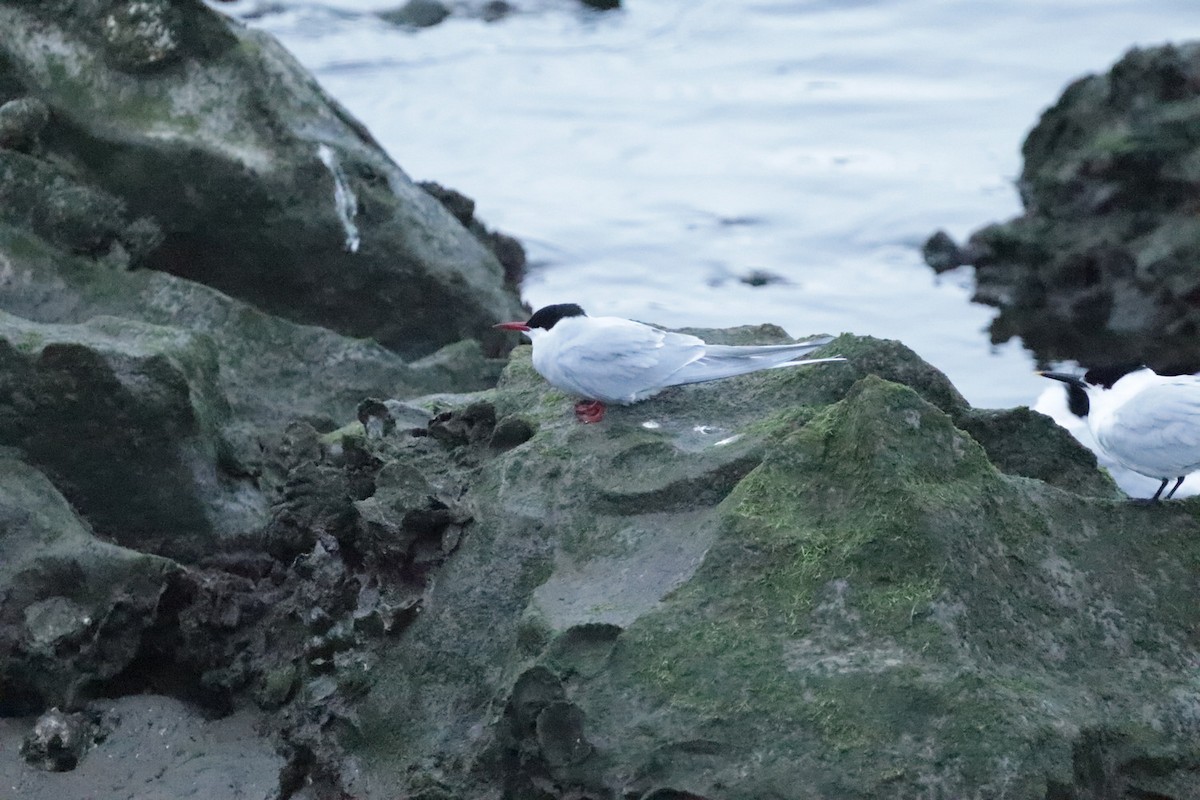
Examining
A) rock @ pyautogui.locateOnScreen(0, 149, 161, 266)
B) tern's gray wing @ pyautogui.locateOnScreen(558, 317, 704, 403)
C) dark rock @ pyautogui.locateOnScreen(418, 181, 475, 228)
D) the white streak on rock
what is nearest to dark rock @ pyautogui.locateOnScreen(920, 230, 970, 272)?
dark rock @ pyautogui.locateOnScreen(418, 181, 475, 228)

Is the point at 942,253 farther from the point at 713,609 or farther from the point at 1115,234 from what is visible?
the point at 713,609

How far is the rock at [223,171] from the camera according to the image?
20.2ft

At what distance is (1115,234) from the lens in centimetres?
876

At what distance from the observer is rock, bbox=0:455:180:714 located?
4.11 meters

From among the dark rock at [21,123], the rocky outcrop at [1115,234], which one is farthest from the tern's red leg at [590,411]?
the rocky outcrop at [1115,234]

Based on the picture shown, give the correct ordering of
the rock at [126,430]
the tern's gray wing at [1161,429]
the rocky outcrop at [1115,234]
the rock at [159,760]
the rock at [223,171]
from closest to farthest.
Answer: the rock at [159,760], the tern's gray wing at [1161,429], the rock at [126,430], the rock at [223,171], the rocky outcrop at [1115,234]

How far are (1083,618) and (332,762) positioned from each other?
179 centimetres

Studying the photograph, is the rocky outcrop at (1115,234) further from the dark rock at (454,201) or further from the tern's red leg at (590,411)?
the tern's red leg at (590,411)

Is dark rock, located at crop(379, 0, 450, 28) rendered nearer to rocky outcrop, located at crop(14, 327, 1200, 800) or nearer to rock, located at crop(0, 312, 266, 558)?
rock, located at crop(0, 312, 266, 558)

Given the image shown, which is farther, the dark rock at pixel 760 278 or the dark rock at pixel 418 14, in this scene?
the dark rock at pixel 418 14

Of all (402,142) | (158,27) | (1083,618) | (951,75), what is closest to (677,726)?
(1083,618)

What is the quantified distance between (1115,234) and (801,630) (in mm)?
6004

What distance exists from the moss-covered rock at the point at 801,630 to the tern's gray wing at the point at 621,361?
25cm

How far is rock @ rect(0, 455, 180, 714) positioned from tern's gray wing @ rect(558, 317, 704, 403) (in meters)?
1.21
